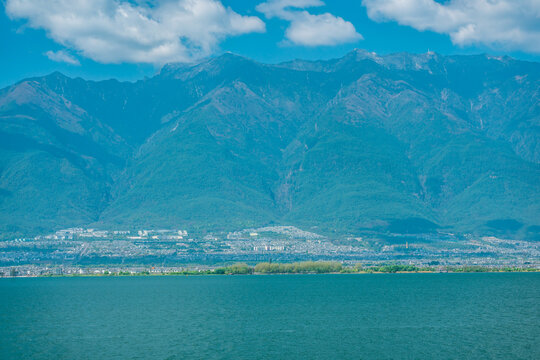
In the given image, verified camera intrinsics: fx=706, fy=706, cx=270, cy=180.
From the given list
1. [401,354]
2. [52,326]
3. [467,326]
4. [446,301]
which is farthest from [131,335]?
[446,301]

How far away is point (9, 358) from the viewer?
221ft

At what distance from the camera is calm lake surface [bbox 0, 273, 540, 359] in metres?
69.4

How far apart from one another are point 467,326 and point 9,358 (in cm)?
5133

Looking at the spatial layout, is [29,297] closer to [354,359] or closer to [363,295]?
[363,295]

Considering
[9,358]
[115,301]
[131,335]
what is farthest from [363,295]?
[9,358]

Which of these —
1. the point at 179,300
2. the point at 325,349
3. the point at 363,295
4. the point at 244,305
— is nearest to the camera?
the point at 325,349

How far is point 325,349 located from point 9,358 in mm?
30606

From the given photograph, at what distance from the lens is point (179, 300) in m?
123

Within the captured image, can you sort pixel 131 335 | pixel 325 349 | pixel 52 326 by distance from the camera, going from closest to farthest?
pixel 325 349 < pixel 131 335 < pixel 52 326

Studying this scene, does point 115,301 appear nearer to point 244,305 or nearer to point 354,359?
point 244,305

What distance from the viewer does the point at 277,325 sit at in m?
89.2

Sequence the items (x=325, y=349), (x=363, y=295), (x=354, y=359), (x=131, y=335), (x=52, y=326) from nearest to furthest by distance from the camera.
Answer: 1. (x=354, y=359)
2. (x=325, y=349)
3. (x=131, y=335)
4. (x=52, y=326)
5. (x=363, y=295)

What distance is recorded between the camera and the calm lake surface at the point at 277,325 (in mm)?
69375

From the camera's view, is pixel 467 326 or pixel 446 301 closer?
pixel 467 326
